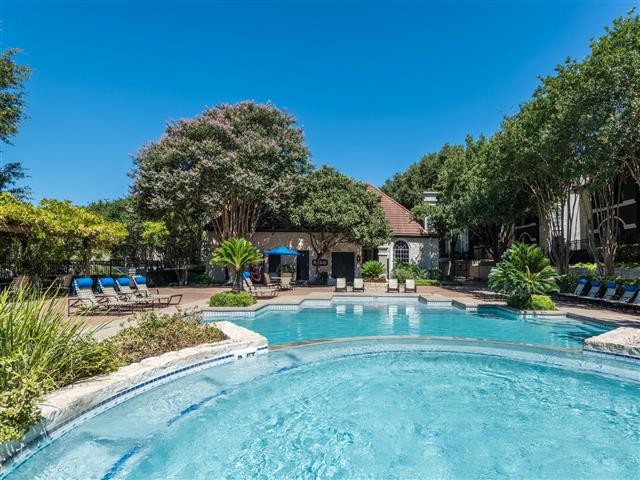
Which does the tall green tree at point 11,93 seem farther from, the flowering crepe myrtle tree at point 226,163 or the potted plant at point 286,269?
the potted plant at point 286,269

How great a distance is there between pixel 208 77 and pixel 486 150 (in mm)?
16739

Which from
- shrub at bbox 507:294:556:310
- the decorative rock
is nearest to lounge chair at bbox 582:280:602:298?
shrub at bbox 507:294:556:310

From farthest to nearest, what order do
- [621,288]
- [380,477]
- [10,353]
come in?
[621,288], [10,353], [380,477]

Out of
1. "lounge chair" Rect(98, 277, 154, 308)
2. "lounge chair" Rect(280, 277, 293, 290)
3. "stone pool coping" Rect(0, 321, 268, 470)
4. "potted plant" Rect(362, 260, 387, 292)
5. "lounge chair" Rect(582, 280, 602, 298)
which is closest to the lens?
"stone pool coping" Rect(0, 321, 268, 470)

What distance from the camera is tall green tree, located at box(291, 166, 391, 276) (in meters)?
23.5

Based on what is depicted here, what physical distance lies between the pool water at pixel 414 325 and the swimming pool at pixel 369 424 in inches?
104

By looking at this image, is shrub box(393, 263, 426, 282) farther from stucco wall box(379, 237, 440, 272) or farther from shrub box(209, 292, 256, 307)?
shrub box(209, 292, 256, 307)

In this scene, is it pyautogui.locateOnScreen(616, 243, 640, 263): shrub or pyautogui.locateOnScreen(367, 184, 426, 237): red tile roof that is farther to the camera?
pyautogui.locateOnScreen(367, 184, 426, 237): red tile roof

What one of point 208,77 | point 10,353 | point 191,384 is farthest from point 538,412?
point 208,77

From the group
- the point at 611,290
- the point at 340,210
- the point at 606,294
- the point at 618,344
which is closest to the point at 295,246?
the point at 340,210

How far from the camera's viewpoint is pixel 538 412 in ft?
18.0

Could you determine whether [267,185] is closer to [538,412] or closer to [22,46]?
[22,46]

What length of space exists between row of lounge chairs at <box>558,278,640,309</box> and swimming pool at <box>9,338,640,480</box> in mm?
8312

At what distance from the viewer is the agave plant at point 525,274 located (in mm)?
13469
